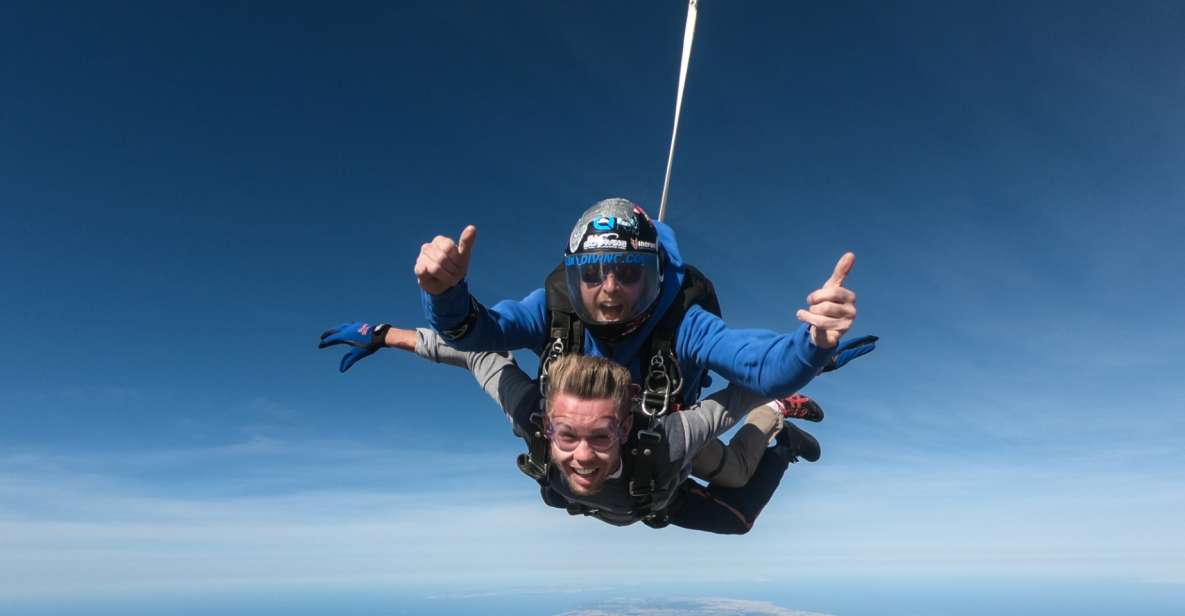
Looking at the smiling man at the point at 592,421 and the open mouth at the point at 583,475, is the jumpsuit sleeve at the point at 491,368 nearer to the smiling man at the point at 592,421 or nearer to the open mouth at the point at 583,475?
the smiling man at the point at 592,421

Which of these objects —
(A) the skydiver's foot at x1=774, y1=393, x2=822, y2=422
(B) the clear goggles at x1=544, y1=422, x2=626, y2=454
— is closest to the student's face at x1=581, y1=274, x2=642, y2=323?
(B) the clear goggles at x1=544, y1=422, x2=626, y2=454

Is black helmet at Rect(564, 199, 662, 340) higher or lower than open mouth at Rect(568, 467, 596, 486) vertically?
higher

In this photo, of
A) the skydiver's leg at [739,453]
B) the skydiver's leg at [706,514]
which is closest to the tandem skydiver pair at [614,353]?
the skydiver's leg at [739,453]

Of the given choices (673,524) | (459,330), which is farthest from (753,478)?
(459,330)

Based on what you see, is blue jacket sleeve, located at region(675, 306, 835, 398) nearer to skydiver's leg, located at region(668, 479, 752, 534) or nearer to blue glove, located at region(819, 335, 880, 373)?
blue glove, located at region(819, 335, 880, 373)

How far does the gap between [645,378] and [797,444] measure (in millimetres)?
2567

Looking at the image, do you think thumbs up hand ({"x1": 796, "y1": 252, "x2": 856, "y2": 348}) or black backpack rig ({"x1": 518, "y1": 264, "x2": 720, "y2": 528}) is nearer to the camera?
thumbs up hand ({"x1": 796, "y1": 252, "x2": 856, "y2": 348})

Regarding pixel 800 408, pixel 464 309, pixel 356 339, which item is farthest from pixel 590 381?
pixel 800 408

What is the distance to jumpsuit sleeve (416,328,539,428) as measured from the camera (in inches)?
153

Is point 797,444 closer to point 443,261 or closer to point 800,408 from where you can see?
point 800,408

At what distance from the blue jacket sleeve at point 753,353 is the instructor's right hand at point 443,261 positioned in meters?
1.40

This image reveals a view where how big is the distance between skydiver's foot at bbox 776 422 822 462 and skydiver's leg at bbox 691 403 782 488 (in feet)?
0.37

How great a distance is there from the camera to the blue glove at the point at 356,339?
4180 millimetres

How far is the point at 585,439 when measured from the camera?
3.29m
